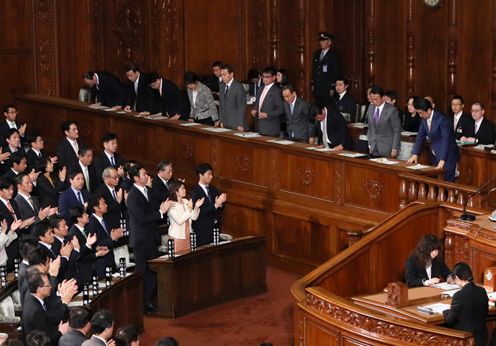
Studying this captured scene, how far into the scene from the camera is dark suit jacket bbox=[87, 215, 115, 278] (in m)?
12.3

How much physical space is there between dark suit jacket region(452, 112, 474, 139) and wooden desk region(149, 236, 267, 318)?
10.5 feet

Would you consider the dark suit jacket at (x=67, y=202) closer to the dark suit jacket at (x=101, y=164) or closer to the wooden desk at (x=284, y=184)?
the dark suit jacket at (x=101, y=164)

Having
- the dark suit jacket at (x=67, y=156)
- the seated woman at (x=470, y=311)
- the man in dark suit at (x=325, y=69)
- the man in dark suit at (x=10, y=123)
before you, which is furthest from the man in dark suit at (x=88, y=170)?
the seated woman at (x=470, y=311)

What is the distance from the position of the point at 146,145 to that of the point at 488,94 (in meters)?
4.68

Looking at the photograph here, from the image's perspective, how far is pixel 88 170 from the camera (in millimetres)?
14852

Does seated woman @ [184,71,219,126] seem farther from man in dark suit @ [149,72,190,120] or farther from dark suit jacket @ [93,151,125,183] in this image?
dark suit jacket @ [93,151,125,183]

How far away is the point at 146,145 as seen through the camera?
53.7 feet

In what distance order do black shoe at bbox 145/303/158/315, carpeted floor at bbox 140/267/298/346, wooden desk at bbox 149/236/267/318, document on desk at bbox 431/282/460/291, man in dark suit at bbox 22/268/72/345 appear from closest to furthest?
man in dark suit at bbox 22/268/72/345 → document on desk at bbox 431/282/460/291 → carpeted floor at bbox 140/267/298/346 → wooden desk at bbox 149/236/267/318 → black shoe at bbox 145/303/158/315

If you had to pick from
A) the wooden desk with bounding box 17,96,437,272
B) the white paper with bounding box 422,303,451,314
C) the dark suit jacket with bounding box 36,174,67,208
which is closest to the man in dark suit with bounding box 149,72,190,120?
the wooden desk with bounding box 17,96,437,272

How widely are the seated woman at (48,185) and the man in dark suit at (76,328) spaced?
15.6ft

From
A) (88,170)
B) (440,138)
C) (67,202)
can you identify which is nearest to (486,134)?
(440,138)

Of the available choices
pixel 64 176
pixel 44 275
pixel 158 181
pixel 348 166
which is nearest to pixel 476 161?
pixel 348 166

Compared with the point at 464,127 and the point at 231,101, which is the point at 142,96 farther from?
the point at 464,127

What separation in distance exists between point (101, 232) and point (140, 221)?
61cm
